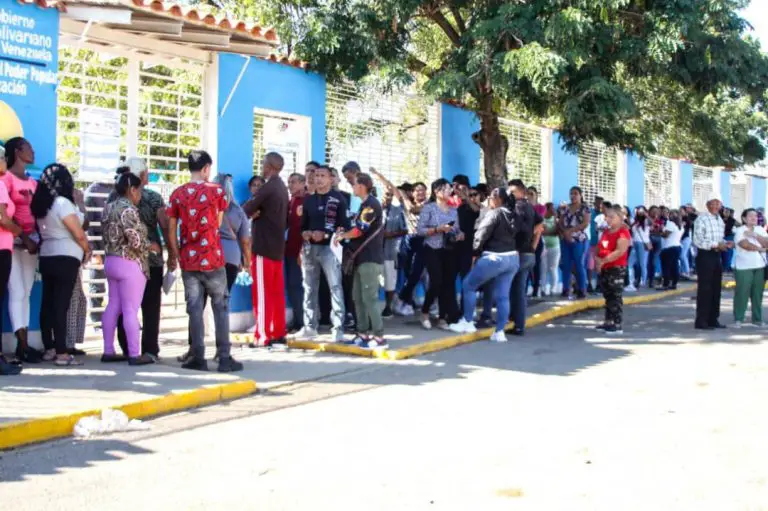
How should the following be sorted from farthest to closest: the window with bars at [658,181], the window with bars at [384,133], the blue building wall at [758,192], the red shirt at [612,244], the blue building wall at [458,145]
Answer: the blue building wall at [758,192]
the window with bars at [658,181]
the blue building wall at [458,145]
the window with bars at [384,133]
the red shirt at [612,244]

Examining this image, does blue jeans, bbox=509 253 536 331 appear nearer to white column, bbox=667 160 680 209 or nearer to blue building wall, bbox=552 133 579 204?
blue building wall, bbox=552 133 579 204

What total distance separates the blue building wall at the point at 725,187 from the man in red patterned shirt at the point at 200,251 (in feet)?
86.4

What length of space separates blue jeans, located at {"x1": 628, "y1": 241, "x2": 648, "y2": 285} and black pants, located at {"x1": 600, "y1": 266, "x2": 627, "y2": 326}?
7583 mm

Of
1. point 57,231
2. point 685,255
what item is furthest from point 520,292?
point 685,255

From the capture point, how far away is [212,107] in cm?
1158

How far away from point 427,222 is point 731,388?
4.62 m

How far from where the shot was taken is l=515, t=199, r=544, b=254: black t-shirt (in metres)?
11.9

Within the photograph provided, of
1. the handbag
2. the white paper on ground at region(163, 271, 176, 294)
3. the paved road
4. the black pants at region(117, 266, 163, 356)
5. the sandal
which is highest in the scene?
the handbag

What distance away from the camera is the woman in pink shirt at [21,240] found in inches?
332

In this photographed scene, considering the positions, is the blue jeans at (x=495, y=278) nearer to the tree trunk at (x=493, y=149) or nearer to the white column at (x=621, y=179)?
the tree trunk at (x=493, y=149)

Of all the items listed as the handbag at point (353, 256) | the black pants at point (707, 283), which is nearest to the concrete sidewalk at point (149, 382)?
the handbag at point (353, 256)

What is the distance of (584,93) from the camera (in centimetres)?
1270

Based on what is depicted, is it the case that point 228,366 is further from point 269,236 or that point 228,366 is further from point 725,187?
point 725,187

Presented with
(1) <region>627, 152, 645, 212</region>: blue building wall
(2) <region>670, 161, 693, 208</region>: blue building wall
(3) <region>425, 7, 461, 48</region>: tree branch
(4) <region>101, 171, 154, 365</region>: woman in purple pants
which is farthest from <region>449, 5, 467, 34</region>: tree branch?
(2) <region>670, 161, 693, 208</region>: blue building wall
